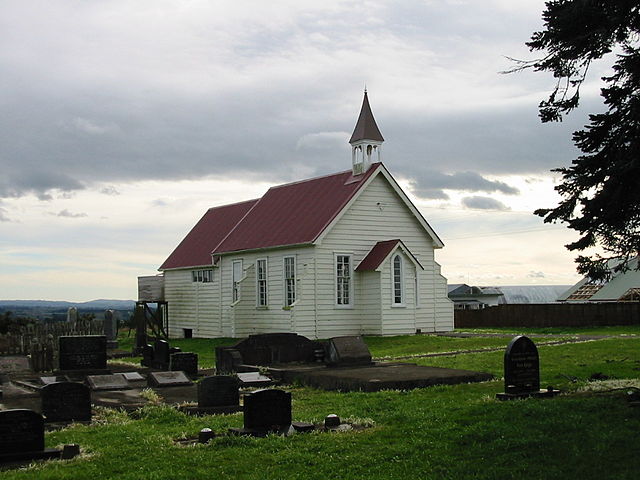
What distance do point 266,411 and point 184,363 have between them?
39.1ft

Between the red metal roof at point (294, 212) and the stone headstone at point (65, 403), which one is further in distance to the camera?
the red metal roof at point (294, 212)

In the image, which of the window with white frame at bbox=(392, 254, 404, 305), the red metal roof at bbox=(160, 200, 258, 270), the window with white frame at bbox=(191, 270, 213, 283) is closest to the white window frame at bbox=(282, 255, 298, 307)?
Result: the window with white frame at bbox=(392, 254, 404, 305)

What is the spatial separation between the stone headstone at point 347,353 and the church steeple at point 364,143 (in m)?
15.4

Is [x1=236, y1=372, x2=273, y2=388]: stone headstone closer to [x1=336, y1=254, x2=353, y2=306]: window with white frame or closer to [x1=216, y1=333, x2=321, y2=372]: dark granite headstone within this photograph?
[x1=216, y1=333, x2=321, y2=372]: dark granite headstone

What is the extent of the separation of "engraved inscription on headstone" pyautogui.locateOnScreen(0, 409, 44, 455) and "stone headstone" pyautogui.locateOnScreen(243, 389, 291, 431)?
3037mm

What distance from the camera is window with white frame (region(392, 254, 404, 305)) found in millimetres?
35344

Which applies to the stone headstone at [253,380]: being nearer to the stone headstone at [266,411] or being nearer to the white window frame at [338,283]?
the stone headstone at [266,411]

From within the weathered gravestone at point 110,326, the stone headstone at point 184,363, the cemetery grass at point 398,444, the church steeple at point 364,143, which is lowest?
the cemetery grass at point 398,444

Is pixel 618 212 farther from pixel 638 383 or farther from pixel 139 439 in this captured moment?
pixel 139 439

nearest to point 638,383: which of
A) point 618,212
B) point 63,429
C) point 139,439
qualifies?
point 618,212

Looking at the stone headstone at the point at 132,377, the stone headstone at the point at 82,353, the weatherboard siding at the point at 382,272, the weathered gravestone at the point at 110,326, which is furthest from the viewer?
the weathered gravestone at the point at 110,326

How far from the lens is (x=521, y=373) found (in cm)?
1523

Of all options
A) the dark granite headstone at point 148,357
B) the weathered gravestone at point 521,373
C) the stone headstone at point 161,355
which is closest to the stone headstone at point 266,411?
the weathered gravestone at point 521,373

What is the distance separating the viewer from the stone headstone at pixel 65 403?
14546 millimetres
